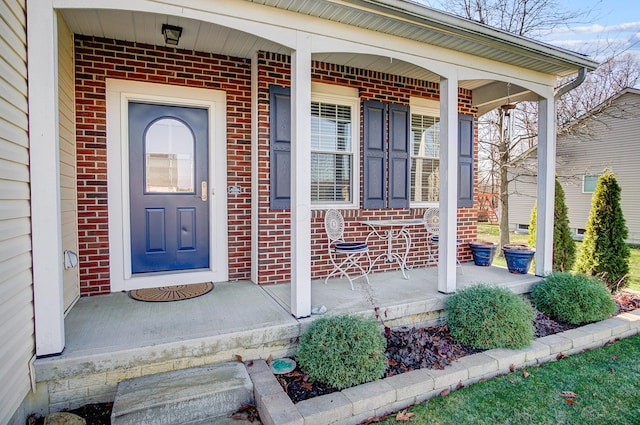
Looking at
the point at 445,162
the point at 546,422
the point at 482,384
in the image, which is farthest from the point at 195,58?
the point at 546,422

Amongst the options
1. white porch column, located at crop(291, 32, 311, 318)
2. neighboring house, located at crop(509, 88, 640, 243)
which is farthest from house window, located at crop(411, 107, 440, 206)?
neighboring house, located at crop(509, 88, 640, 243)

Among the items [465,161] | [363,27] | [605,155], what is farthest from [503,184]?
[363,27]

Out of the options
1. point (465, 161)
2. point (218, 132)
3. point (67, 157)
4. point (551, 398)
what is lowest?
point (551, 398)

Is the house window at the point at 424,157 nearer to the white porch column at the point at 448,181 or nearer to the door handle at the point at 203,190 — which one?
the white porch column at the point at 448,181

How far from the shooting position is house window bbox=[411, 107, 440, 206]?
507 cm

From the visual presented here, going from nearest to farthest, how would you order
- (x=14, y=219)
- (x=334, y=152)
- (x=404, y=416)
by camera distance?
(x=14, y=219) → (x=404, y=416) → (x=334, y=152)

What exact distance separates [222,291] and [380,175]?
235 centimetres

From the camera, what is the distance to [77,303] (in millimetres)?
3299

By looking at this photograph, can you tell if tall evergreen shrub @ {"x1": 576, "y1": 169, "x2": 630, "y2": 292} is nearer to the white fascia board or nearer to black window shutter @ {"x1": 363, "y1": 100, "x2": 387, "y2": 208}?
the white fascia board

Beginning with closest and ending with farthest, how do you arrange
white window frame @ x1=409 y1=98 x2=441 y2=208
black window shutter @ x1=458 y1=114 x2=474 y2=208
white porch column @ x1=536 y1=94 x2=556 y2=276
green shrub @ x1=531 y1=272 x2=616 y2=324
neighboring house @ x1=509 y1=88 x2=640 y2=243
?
1. green shrub @ x1=531 y1=272 x2=616 y2=324
2. white porch column @ x1=536 y1=94 x2=556 y2=276
3. white window frame @ x1=409 y1=98 x2=441 y2=208
4. black window shutter @ x1=458 y1=114 x2=474 y2=208
5. neighboring house @ x1=509 y1=88 x2=640 y2=243

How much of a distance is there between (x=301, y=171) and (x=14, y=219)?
5.99ft

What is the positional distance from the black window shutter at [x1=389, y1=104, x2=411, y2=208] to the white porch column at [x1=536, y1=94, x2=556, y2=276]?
62.0 inches

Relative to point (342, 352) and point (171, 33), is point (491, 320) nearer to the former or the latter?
point (342, 352)

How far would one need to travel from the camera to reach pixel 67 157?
3.19 m
